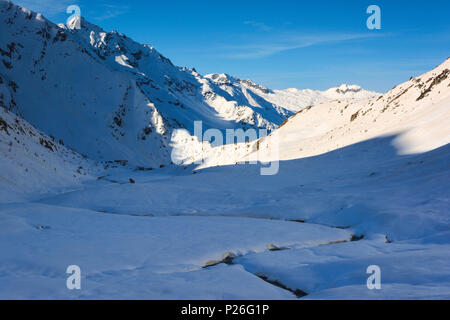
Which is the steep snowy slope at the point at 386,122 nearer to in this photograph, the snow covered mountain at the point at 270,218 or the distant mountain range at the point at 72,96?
the snow covered mountain at the point at 270,218

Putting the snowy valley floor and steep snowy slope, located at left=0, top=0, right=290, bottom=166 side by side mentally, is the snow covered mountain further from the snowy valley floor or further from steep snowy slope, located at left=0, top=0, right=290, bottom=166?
steep snowy slope, located at left=0, top=0, right=290, bottom=166

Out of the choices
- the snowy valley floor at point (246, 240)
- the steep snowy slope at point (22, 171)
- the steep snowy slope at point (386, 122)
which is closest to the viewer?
the snowy valley floor at point (246, 240)

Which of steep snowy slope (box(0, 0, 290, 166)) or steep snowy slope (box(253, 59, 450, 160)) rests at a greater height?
steep snowy slope (box(0, 0, 290, 166))

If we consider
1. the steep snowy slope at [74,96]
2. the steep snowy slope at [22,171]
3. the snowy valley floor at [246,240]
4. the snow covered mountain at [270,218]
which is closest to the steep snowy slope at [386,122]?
the snow covered mountain at [270,218]

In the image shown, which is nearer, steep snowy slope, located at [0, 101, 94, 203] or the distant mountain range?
steep snowy slope, located at [0, 101, 94, 203]

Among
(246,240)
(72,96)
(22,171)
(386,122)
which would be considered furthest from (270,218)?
(72,96)

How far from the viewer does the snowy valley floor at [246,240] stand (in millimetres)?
4551

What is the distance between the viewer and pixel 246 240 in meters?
7.98

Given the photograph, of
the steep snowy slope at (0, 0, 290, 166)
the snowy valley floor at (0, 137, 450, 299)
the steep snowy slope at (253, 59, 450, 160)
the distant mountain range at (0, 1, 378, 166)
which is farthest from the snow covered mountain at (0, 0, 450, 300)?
the steep snowy slope at (0, 0, 290, 166)

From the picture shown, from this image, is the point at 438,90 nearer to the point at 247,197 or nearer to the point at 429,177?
the point at 429,177

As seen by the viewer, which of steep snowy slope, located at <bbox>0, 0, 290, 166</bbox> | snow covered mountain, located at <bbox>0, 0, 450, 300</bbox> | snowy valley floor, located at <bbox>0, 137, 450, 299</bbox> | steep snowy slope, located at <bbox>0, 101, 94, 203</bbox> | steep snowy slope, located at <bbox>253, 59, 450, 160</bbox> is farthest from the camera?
steep snowy slope, located at <bbox>0, 0, 290, 166</bbox>

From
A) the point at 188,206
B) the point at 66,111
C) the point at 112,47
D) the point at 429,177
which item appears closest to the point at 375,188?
the point at 429,177

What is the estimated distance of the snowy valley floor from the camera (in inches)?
179
